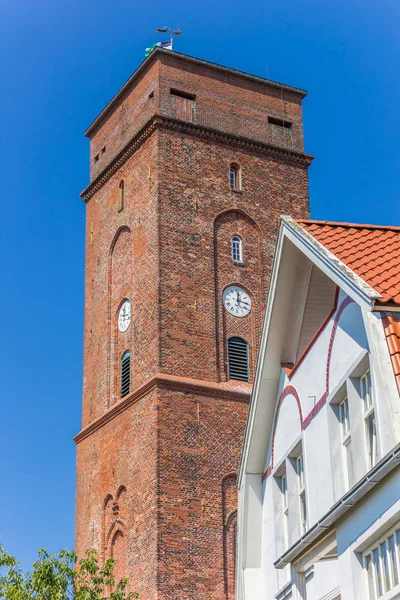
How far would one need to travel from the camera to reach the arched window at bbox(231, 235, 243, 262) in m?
34.7

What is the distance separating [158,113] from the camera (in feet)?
115

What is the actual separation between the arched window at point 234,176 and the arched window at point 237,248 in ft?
5.57

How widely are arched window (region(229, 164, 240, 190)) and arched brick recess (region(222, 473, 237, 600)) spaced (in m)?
9.24

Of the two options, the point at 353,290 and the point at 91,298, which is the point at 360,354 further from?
the point at 91,298

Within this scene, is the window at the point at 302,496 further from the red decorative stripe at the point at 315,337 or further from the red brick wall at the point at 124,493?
the red brick wall at the point at 124,493

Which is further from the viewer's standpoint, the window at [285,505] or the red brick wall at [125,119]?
the red brick wall at [125,119]

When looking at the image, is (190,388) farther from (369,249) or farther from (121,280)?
(369,249)

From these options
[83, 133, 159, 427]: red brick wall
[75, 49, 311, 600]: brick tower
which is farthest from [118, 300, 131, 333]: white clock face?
[83, 133, 159, 427]: red brick wall

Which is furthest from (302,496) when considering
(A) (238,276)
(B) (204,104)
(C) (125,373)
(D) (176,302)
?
(B) (204,104)

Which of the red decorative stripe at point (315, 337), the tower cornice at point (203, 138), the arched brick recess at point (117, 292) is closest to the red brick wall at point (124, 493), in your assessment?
the arched brick recess at point (117, 292)

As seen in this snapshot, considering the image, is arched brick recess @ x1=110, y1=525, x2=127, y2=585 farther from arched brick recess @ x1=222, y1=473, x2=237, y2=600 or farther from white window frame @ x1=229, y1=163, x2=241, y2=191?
white window frame @ x1=229, y1=163, x2=241, y2=191

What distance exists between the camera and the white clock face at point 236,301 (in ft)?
111

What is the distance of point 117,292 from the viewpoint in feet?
117

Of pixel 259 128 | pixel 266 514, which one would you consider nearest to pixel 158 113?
pixel 259 128
